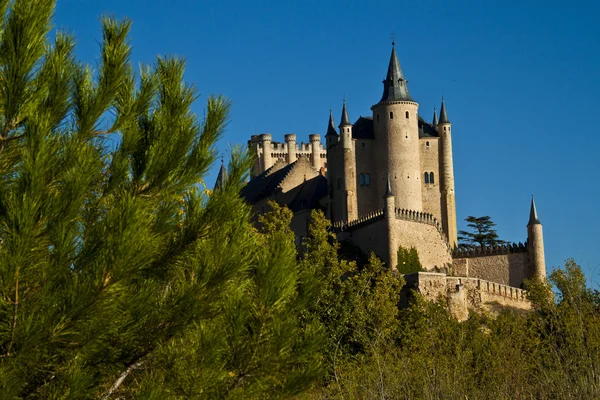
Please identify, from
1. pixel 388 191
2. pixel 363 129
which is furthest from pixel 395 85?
pixel 388 191

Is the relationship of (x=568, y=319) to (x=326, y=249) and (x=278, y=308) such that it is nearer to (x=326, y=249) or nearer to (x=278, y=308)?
(x=326, y=249)

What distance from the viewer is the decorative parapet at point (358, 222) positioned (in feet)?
209

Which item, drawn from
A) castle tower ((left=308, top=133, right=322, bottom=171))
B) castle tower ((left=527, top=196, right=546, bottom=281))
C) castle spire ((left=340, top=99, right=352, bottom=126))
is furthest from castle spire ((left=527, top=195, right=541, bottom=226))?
castle tower ((left=308, top=133, right=322, bottom=171))

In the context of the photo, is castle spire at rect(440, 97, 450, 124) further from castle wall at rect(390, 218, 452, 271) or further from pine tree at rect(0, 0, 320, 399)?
pine tree at rect(0, 0, 320, 399)

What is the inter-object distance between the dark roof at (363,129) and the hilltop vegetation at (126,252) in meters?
A: 54.5

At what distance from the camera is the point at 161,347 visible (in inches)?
519

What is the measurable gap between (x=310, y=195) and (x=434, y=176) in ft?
32.0

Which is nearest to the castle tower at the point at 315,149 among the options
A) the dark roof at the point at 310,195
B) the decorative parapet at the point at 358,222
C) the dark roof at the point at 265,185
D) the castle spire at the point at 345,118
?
the dark roof at the point at 265,185

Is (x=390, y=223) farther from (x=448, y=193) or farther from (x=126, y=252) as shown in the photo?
(x=126, y=252)

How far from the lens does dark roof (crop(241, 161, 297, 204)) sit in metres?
82.4

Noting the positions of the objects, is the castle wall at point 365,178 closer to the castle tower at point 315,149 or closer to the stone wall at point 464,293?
the stone wall at point 464,293

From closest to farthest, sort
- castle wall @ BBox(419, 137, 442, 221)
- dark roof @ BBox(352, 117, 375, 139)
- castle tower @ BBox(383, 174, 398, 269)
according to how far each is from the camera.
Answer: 1. castle tower @ BBox(383, 174, 398, 269)
2. castle wall @ BBox(419, 137, 442, 221)
3. dark roof @ BBox(352, 117, 375, 139)

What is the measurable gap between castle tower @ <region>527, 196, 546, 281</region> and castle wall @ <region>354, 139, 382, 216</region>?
968 cm

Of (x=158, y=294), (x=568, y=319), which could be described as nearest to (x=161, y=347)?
(x=158, y=294)
